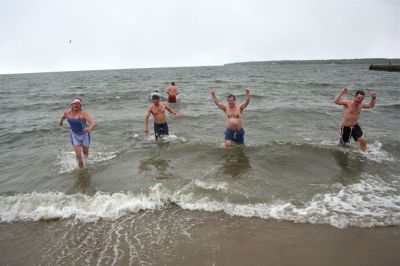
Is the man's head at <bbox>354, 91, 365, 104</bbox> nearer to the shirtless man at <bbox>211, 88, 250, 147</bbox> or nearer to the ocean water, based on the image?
the ocean water

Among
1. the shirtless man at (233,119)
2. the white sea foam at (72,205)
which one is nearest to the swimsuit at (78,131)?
the white sea foam at (72,205)

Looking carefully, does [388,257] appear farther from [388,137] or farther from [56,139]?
A: [56,139]

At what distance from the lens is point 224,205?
17.1 feet

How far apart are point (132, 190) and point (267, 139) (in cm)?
537

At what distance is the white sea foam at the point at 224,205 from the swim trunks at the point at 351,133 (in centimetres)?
225

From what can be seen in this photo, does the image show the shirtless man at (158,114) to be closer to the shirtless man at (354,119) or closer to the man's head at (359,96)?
the shirtless man at (354,119)

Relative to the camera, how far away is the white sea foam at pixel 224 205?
15.5ft

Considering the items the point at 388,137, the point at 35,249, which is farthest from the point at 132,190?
the point at 388,137

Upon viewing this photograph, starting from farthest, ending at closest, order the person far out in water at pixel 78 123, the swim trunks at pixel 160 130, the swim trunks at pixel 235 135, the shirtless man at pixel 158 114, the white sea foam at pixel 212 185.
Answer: the swim trunks at pixel 160 130
the shirtless man at pixel 158 114
the swim trunks at pixel 235 135
the person far out in water at pixel 78 123
the white sea foam at pixel 212 185

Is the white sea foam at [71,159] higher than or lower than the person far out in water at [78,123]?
lower

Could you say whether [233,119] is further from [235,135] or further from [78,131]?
[78,131]

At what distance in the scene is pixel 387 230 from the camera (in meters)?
4.31

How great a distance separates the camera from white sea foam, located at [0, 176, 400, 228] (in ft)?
15.5

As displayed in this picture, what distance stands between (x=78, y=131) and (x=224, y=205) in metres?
3.84
